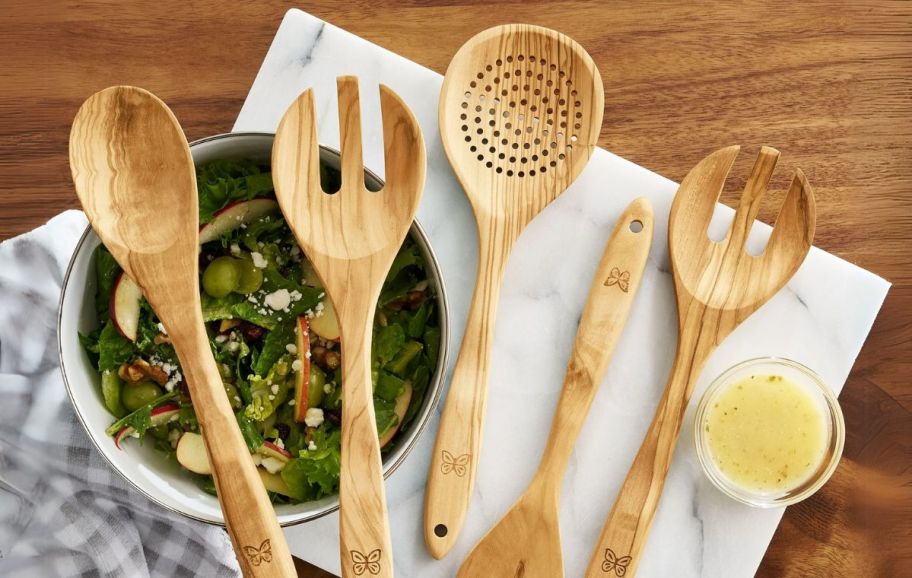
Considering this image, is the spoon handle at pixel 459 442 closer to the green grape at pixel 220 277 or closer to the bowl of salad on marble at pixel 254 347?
the bowl of salad on marble at pixel 254 347

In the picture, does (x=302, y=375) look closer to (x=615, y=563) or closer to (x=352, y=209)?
(x=352, y=209)

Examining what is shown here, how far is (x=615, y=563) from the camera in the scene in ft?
3.77

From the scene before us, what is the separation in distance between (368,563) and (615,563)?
1.30ft

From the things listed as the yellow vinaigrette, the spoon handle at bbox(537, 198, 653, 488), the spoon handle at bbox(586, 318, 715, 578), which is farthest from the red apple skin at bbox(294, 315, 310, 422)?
the yellow vinaigrette

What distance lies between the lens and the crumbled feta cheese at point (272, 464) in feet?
3.66

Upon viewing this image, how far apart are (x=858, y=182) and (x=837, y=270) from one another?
195mm

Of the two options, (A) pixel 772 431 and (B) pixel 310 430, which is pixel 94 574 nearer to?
(B) pixel 310 430

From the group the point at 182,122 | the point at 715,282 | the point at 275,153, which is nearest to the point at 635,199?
the point at 715,282

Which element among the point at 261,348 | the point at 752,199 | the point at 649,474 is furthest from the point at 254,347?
the point at 752,199

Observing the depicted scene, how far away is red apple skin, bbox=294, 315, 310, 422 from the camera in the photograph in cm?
112

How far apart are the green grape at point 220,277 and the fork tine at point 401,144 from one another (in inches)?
10.2

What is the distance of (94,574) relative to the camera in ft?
4.20

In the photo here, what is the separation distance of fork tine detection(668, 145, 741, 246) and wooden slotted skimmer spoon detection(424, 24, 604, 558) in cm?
15

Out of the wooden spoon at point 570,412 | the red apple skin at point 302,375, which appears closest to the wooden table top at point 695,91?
the wooden spoon at point 570,412
